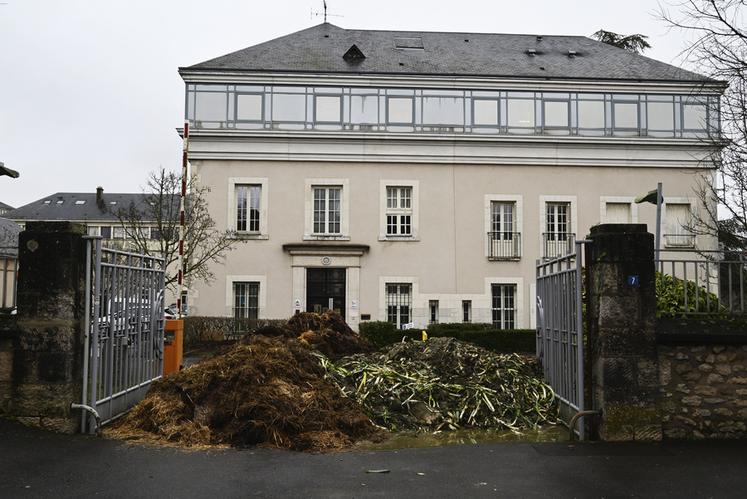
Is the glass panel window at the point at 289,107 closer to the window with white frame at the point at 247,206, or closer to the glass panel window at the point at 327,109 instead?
the glass panel window at the point at 327,109

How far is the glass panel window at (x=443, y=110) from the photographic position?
98.5 feet

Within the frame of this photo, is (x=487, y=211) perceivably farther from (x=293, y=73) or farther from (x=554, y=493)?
(x=554, y=493)

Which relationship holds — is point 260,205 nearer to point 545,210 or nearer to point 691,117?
point 545,210

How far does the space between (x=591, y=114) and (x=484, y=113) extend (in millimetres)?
4709

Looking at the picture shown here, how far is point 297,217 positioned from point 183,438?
21.6 metres

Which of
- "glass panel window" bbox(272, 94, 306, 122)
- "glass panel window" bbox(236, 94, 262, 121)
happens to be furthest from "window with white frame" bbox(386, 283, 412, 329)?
"glass panel window" bbox(236, 94, 262, 121)

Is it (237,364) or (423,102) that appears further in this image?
(423,102)

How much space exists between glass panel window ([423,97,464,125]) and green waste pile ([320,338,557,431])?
781 inches

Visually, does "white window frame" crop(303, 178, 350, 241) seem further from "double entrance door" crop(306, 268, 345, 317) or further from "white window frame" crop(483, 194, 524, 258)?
"white window frame" crop(483, 194, 524, 258)

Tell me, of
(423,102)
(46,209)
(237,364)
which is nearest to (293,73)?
(423,102)

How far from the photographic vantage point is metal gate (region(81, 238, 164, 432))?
866cm

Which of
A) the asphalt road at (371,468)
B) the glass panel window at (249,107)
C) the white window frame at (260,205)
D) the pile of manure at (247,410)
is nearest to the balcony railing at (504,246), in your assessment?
the white window frame at (260,205)

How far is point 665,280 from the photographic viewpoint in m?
10.1

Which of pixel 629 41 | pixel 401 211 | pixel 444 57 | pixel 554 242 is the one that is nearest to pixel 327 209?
pixel 401 211
